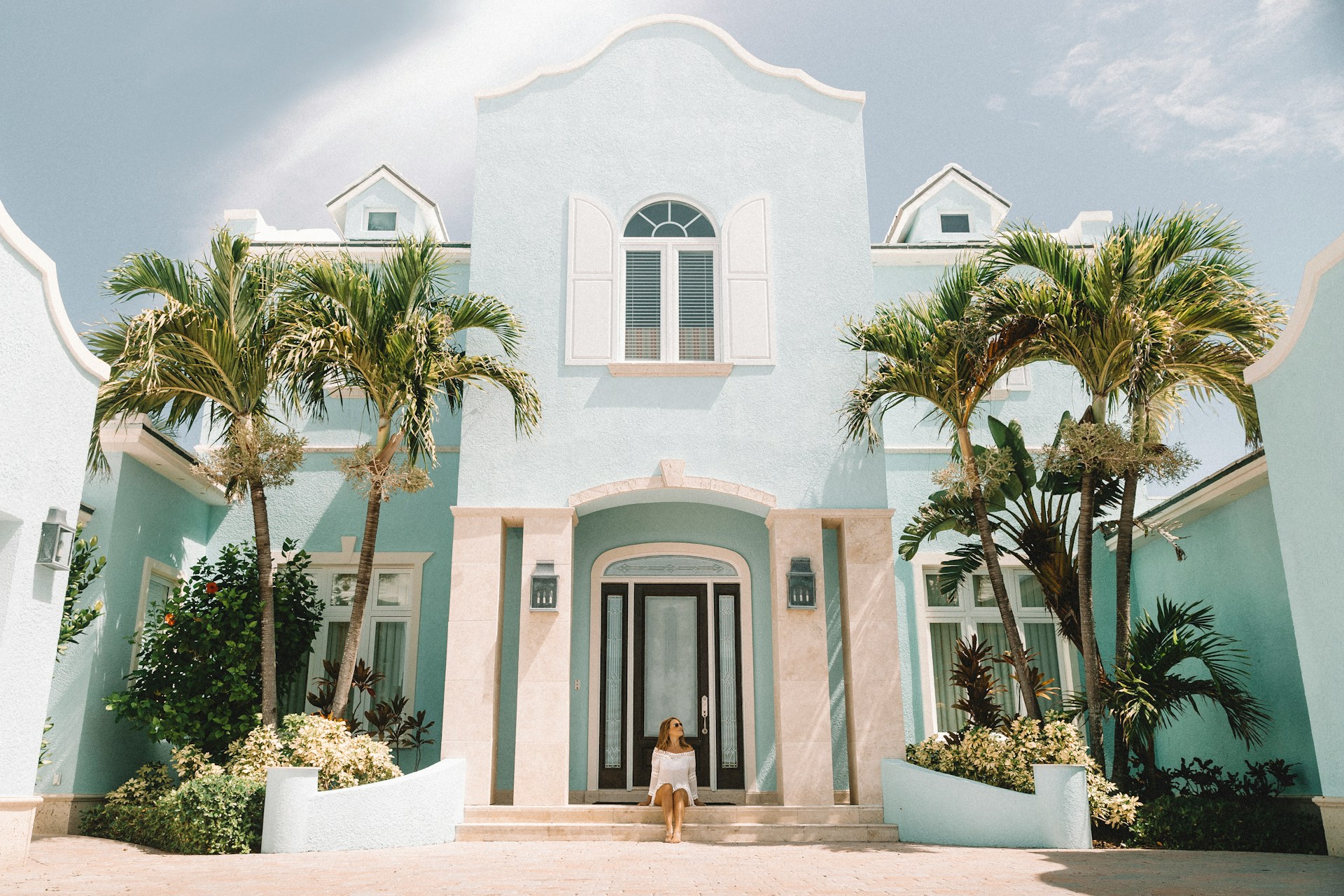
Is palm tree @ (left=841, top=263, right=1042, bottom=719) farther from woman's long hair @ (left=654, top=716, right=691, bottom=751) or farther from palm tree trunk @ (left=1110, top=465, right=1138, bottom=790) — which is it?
woman's long hair @ (left=654, top=716, right=691, bottom=751)

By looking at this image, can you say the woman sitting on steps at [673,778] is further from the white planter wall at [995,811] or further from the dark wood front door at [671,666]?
the white planter wall at [995,811]

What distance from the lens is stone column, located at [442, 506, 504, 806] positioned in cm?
1010

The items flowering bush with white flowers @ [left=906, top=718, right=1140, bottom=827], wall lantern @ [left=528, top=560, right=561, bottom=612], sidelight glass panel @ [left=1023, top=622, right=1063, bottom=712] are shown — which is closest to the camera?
flowering bush with white flowers @ [left=906, top=718, right=1140, bottom=827]

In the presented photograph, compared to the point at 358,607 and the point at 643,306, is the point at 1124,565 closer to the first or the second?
the point at 643,306

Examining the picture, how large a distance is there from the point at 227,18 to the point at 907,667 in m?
12.0

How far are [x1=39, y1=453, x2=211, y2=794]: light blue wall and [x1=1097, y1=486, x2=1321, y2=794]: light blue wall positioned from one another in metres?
11.1

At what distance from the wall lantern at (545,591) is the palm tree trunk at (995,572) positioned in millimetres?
4409

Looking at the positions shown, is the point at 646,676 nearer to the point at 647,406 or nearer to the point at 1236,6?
the point at 647,406

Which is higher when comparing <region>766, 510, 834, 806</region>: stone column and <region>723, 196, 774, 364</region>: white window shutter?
<region>723, 196, 774, 364</region>: white window shutter

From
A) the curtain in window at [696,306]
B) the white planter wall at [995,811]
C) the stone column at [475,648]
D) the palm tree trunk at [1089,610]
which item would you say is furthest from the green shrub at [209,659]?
the palm tree trunk at [1089,610]

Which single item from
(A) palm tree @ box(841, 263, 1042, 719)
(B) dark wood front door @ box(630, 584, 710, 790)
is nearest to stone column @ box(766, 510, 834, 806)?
(B) dark wood front door @ box(630, 584, 710, 790)

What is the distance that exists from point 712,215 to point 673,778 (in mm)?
6485

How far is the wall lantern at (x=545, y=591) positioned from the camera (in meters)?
10.5

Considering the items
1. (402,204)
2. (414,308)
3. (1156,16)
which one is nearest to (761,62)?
(1156,16)
